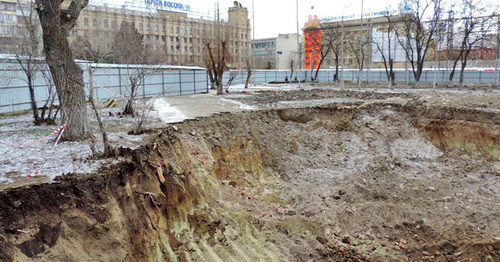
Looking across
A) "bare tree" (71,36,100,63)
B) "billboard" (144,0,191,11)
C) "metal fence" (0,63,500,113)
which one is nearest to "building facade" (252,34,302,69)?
"billboard" (144,0,191,11)

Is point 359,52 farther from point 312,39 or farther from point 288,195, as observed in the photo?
point 288,195

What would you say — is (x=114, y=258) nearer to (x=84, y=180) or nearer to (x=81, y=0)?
(x=84, y=180)

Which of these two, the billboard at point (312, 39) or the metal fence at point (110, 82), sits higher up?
the billboard at point (312, 39)

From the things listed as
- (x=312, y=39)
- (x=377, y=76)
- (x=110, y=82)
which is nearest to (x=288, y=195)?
(x=110, y=82)

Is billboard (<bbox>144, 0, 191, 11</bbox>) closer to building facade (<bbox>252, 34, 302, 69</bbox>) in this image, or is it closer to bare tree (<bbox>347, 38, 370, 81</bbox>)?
Answer: bare tree (<bbox>347, 38, 370, 81</bbox>)

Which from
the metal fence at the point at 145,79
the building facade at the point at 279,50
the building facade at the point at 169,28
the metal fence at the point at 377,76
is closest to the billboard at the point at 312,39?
the metal fence at the point at 377,76

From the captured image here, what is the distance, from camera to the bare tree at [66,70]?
8312 millimetres

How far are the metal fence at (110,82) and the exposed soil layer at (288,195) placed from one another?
271cm

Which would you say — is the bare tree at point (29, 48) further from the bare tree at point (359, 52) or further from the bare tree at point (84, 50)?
the bare tree at point (359, 52)

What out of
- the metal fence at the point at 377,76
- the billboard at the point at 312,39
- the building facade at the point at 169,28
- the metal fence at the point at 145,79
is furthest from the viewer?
the billboard at the point at 312,39

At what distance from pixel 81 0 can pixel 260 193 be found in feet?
22.5

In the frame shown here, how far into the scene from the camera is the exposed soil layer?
5266 millimetres

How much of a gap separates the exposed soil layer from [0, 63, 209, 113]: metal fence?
271 centimetres

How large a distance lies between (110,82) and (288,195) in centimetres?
1359
